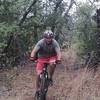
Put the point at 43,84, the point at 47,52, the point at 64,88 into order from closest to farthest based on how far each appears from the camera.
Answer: the point at 43,84 → the point at 47,52 → the point at 64,88

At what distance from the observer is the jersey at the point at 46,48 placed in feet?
27.3

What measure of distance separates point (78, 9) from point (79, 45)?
1.86 m

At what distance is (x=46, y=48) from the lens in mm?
8398

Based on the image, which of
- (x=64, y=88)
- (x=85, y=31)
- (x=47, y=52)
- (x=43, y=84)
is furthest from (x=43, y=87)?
(x=85, y=31)

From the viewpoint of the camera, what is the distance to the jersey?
8320mm

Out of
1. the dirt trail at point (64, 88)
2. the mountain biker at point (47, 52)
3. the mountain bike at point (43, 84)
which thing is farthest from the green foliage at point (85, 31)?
the mountain bike at point (43, 84)

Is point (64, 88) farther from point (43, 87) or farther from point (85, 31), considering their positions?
point (85, 31)

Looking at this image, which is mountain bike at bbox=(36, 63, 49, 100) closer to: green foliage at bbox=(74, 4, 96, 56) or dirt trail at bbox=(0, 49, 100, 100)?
dirt trail at bbox=(0, 49, 100, 100)

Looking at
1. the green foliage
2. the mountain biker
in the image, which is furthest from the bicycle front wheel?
the green foliage

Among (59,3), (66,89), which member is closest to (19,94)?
(66,89)

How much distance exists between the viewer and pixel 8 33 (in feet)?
40.1

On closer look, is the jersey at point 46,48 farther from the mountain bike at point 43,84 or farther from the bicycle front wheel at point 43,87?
the bicycle front wheel at point 43,87

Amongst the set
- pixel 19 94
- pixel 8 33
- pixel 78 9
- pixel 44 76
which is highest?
pixel 78 9

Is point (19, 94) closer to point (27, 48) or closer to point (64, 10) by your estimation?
point (27, 48)
